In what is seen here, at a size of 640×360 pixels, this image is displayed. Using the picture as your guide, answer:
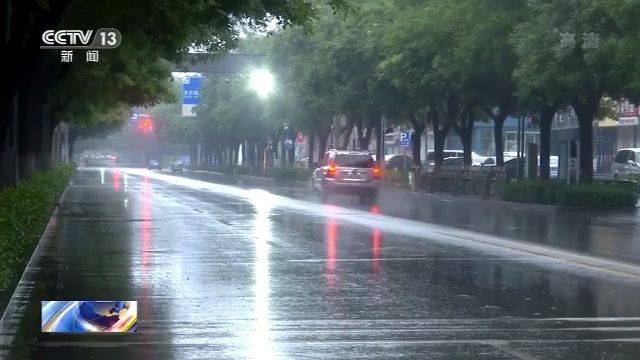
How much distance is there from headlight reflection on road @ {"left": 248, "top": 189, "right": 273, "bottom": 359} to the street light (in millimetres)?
38653

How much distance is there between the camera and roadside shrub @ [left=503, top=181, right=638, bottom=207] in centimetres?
3738

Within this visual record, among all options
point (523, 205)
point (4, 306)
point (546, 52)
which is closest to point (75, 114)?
point (523, 205)

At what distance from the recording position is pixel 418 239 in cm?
2320

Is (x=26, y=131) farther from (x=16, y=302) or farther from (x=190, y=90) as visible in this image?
(x=190, y=90)

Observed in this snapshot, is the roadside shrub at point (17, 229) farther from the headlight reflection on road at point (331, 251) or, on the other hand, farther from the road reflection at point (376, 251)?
the road reflection at point (376, 251)

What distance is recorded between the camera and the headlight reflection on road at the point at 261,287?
34.3ft

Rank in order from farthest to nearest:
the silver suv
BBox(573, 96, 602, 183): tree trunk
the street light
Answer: the street light < the silver suv < BBox(573, 96, 602, 183): tree trunk

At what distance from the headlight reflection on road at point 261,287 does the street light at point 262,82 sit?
127ft

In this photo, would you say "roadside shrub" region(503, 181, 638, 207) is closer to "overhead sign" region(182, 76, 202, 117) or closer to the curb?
the curb

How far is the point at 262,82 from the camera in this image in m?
72.7

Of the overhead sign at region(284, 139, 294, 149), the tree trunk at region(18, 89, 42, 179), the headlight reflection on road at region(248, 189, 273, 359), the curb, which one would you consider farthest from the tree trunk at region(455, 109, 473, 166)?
the curb

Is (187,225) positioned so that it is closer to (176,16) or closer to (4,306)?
(176,16)

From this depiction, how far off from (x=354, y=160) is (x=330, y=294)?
28103mm

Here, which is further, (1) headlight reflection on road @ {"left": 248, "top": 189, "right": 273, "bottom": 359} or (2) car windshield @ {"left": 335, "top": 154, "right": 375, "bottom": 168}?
→ (2) car windshield @ {"left": 335, "top": 154, "right": 375, "bottom": 168}
